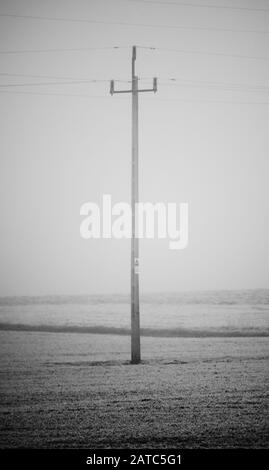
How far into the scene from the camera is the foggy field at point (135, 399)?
8.08m

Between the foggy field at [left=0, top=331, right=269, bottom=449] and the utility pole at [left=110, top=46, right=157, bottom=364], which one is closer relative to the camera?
the foggy field at [left=0, top=331, right=269, bottom=449]

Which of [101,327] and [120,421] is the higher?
[120,421]

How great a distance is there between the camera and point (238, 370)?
598 inches

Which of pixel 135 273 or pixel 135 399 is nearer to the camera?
pixel 135 399

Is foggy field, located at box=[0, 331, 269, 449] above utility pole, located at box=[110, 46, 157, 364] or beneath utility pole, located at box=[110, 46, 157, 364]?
beneath

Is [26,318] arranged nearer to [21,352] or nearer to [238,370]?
[21,352]

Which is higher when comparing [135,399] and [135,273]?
[135,273]

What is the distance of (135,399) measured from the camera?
36.7 ft

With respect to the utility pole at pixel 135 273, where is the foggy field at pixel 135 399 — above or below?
below

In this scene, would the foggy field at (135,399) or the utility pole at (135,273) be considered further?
the utility pole at (135,273)

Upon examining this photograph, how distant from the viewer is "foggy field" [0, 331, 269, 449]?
26.5 feet
